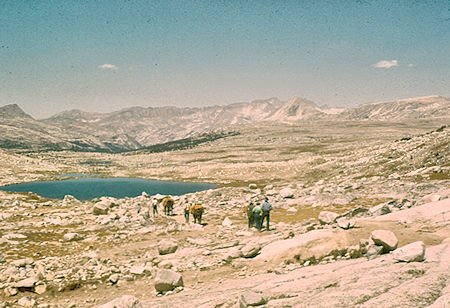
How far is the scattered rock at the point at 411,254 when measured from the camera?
10.5m

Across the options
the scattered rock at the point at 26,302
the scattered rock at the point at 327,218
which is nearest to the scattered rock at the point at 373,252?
the scattered rock at the point at 327,218

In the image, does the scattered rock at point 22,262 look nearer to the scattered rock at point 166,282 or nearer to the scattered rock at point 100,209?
the scattered rock at point 166,282

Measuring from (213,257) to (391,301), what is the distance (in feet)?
37.7

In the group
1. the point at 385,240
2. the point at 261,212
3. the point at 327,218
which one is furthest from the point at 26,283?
the point at 327,218

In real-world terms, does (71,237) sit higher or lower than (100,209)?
higher

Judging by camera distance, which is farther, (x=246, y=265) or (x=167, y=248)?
(x=167, y=248)

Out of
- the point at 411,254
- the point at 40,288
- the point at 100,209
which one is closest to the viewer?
the point at 411,254

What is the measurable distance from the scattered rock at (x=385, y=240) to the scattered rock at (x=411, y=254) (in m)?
1.26

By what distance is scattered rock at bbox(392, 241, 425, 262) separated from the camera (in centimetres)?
1049

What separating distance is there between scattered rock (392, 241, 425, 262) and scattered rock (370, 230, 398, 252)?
4.14ft

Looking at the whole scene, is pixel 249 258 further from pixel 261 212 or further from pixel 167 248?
pixel 261 212

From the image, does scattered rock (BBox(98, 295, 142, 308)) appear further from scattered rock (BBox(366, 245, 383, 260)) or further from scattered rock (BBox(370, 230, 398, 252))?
scattered rock (BBox(370, 230, 398, 252))

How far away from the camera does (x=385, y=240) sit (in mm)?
12781

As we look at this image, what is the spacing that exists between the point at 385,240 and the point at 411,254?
2.19m
